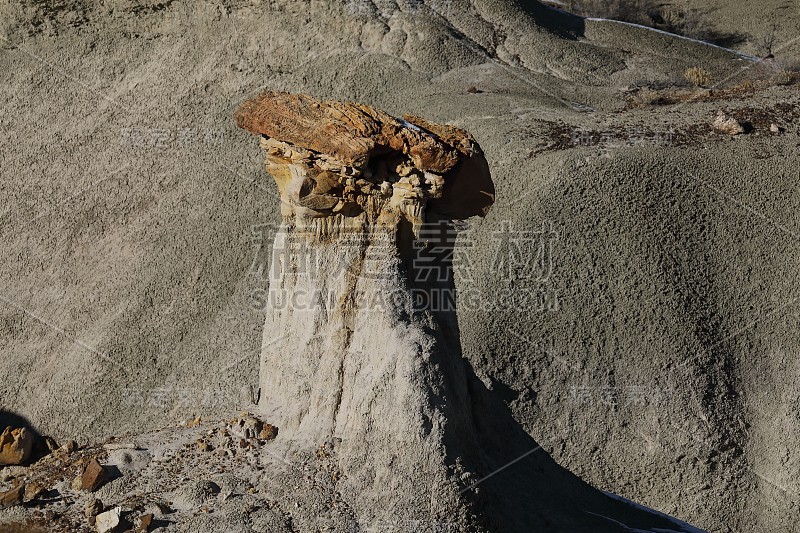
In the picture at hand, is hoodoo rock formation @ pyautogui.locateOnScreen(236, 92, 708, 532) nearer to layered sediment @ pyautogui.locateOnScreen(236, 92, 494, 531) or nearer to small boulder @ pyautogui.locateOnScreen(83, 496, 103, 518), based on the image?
layered sediment @ pyautogui.locateOnScreen(236, 92, 494, 531)

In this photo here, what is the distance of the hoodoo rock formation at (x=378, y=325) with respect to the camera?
8.02 metres

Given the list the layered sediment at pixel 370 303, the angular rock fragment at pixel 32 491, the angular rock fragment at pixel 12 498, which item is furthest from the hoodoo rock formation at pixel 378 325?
the angular rock fragment at pixel 12 498

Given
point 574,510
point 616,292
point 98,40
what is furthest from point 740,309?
point 98,40

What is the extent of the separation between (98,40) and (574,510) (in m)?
11.5

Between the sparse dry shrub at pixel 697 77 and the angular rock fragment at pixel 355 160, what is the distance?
500 inches

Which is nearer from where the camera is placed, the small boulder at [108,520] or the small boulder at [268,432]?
the small boulder at [108,520]

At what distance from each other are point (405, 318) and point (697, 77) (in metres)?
13.6

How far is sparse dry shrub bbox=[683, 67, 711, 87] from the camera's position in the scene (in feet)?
67.1

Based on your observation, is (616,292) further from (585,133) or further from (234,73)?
(234,73)

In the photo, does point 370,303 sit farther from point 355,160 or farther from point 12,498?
point 12,498

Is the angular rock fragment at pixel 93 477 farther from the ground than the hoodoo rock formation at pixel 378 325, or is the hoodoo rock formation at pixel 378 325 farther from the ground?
the hoodoo rock formation at pixel 378 325

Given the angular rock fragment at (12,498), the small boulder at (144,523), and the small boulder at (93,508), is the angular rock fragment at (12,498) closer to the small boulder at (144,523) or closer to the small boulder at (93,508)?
the small boulder at (93,508)

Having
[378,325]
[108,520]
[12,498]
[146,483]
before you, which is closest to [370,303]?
[378,325]

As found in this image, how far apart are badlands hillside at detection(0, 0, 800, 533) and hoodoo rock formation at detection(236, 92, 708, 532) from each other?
5cm
